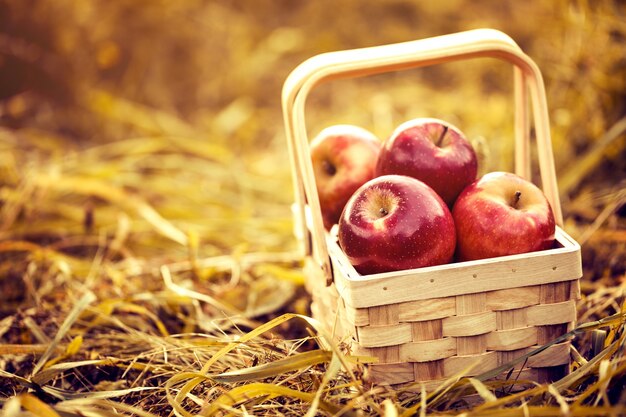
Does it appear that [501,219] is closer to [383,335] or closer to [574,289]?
[574,289]

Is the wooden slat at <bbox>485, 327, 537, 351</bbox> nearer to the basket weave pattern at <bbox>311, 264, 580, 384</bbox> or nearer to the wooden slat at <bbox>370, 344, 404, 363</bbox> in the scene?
the basket weave pattern at <bbox>311, 264, 580, 384</bbox>

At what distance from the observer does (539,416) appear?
1093 millimetres

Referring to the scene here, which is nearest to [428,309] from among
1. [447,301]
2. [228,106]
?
[447,301]

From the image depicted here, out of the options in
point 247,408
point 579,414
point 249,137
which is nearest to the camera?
point 579,414

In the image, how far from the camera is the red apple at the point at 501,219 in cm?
130

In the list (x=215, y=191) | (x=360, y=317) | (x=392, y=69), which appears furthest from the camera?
(x=215, y=191)

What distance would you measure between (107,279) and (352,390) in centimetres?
104

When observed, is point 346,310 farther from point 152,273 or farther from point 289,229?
point 289,229

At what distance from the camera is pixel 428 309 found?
125cm

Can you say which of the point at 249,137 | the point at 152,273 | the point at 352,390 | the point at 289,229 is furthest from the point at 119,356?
the point at 249,137

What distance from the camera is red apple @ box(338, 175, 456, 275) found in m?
1.29

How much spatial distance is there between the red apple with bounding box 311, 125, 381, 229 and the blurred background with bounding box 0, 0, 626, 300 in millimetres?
320

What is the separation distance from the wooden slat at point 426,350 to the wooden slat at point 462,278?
10 centimetres

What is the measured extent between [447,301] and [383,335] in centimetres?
14
